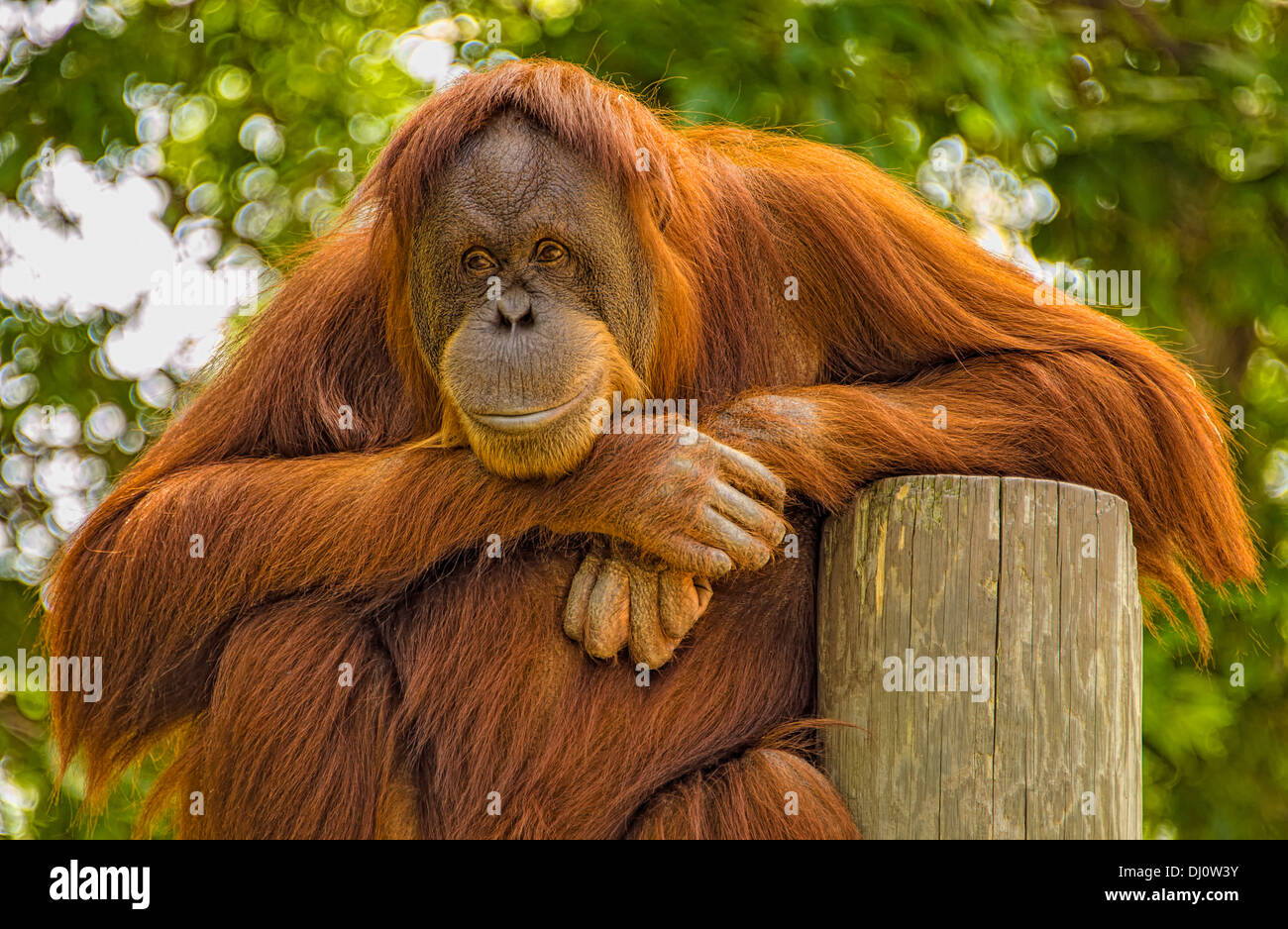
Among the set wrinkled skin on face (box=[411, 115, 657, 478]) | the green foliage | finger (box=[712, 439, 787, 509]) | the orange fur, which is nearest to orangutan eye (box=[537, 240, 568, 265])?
wrinkled skin on face (box=[411, 115, 657, 478])

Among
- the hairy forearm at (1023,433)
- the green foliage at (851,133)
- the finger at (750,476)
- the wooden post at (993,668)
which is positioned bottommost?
the wooden post at (993,668)

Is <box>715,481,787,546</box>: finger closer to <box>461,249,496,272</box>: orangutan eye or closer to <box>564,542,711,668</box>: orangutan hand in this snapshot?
<box>564,542,711,668</box>: orangutan hand

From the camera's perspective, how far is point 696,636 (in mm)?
2812

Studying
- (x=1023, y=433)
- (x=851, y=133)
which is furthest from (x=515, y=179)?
(x=851, y=133)

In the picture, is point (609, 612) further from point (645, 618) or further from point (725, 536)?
point (725, 536)

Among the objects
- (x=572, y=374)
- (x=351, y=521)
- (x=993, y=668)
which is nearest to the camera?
(x=993, y=668)

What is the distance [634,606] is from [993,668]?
66cm

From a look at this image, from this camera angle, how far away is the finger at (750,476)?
2.67m

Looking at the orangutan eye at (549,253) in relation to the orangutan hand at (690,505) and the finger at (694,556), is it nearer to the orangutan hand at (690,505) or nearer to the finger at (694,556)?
the orangutan hand at (690,505)

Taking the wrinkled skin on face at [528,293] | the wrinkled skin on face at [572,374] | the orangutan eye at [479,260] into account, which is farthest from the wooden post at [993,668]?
the orangutan eye at [479,260]

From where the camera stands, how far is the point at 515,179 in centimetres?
264

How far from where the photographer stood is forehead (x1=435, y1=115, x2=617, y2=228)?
8.64 feet

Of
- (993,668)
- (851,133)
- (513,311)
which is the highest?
(851,133)

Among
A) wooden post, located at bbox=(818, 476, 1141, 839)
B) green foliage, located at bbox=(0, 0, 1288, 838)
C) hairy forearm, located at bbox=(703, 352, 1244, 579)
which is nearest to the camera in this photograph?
wooden post, located at bbox=(818, 476, 1141, 839)
